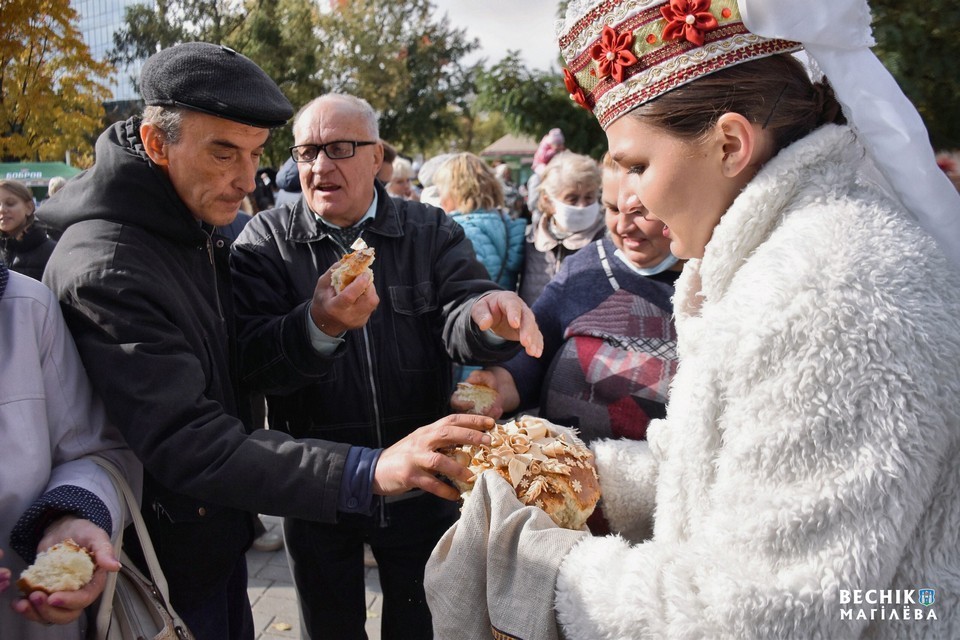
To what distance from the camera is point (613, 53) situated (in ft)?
4.70

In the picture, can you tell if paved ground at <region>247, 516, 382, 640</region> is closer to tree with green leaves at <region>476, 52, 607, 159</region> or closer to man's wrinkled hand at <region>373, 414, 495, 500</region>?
man's wrinkled hand at <region>373, 414, 495, 500</region>

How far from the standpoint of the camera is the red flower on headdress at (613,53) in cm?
141

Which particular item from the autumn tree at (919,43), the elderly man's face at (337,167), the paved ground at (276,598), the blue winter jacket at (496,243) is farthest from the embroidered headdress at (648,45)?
the autumn tree at (919,43)

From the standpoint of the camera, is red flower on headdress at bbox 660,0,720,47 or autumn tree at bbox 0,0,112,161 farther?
autumn tree at bbox 0,0,112,161

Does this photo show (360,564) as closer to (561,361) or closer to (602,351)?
(561,361)

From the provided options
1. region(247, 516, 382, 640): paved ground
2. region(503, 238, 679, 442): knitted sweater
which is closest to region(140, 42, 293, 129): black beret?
region(503, 238, 679, 442): knitted sweater

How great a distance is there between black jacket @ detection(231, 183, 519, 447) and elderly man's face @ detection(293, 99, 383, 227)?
90 mm

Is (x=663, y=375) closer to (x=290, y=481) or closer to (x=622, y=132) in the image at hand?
(x=622, y=132)

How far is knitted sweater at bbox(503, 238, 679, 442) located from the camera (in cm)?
240

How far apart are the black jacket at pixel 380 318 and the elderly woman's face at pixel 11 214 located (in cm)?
391

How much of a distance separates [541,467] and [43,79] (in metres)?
4.43

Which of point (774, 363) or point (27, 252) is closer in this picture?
point (774, 363)

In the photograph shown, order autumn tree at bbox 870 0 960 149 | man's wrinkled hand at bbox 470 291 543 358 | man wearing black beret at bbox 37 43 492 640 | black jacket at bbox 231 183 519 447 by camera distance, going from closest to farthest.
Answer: man wearing black beret at bbox 37 43 492 640, man's wrinkled hand at bbox 470 291 543 358, black jacket at bbox 231 183 519 447, autumn tree at bbox 870 0 960 149

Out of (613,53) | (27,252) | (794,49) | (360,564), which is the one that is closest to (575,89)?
(613,53)
